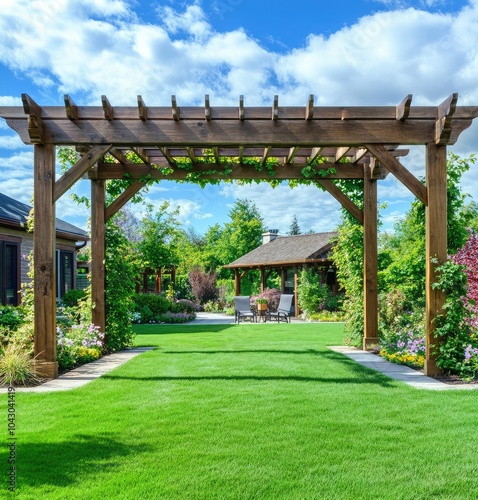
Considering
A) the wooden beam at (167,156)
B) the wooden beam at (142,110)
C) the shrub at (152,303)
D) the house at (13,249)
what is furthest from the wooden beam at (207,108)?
the shrub at (152,303)

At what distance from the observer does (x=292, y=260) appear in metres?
21.2

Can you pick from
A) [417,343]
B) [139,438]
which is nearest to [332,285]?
[417,343]

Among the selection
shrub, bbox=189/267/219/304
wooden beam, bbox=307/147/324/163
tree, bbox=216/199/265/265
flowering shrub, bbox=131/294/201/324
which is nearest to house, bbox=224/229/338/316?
shrub, bbox=189/267/219/304

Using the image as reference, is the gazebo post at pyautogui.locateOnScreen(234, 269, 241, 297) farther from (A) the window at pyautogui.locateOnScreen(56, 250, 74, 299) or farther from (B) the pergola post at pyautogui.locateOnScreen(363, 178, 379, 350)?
(B) the pergola post at pyautogui.locateOnScreen(363, 178, 379, 350)

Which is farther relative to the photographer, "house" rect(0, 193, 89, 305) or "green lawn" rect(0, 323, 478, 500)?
"house" rect(0, 193, 89, 305)

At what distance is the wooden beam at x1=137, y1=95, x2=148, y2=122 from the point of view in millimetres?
6695

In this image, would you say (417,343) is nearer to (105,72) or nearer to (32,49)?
(105,72)

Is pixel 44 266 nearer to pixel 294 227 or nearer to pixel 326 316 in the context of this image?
pixel 326 316

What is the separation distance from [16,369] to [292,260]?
51.2 ft

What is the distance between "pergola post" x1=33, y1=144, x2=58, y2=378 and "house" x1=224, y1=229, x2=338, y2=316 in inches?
→ 518

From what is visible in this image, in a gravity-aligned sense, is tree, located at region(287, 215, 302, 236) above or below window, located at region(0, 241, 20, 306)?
above

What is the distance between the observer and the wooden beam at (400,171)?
6.90 metres

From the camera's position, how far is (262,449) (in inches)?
149

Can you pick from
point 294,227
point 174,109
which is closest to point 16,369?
point 174,109
